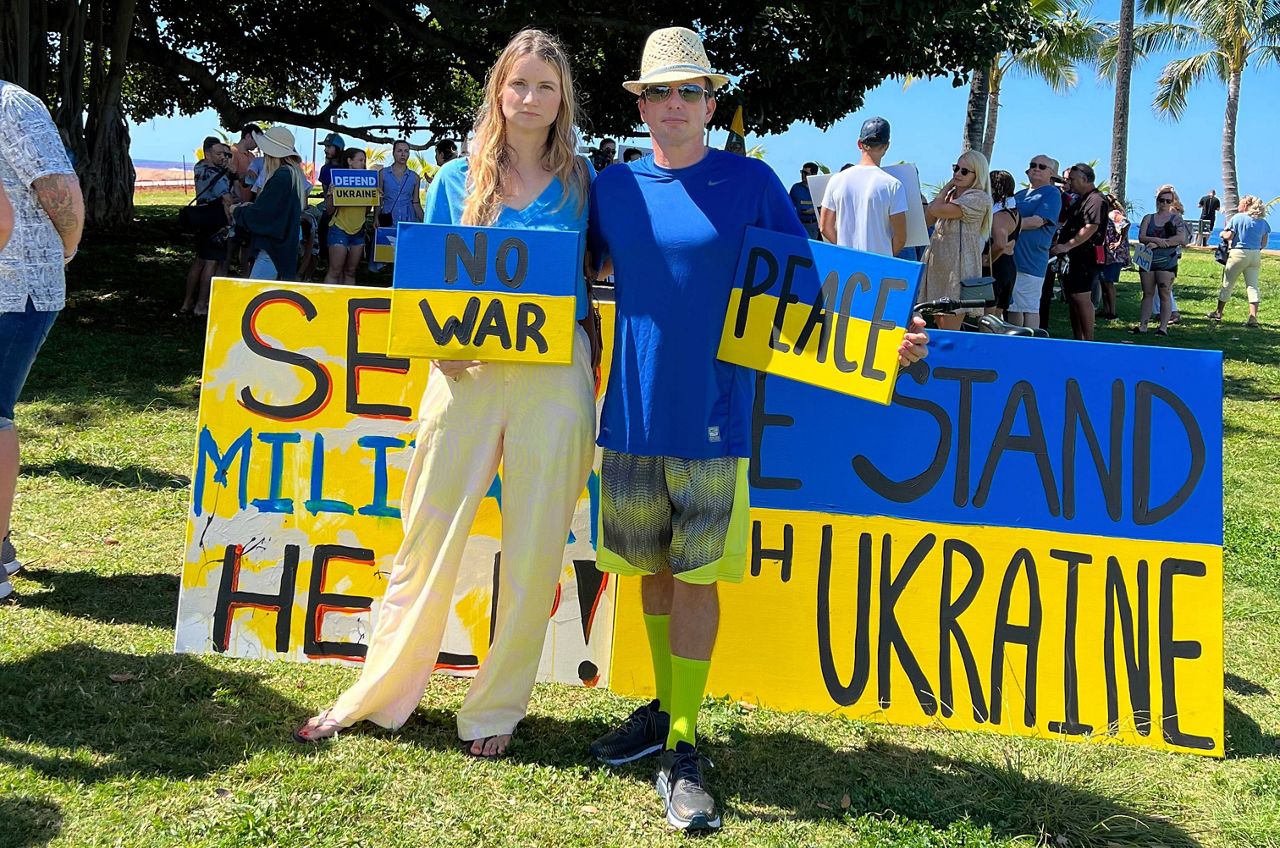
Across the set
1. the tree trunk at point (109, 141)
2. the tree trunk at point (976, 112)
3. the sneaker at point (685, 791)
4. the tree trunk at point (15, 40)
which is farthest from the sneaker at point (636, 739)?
the tree trunk at point (976, 112)

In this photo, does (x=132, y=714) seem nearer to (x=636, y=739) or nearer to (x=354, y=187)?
(x=636, y=739)

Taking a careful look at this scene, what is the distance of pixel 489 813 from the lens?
3207mm

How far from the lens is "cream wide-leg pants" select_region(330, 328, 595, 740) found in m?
3.39

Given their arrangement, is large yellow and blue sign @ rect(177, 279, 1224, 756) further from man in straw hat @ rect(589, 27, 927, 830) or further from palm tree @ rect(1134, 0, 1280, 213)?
palm tree @ rect(1134, 0, 1280, 213)

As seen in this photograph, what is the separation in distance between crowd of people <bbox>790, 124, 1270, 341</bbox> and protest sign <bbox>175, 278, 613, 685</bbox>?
1687mm

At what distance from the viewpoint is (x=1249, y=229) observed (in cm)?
1512

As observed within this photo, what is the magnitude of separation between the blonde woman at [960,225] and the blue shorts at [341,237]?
6.39 m

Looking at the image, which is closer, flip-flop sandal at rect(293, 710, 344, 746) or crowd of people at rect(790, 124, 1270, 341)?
flip-flop sandal at rect(293, 710, 344, 746)

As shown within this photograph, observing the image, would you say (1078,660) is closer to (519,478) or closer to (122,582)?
(519,478)

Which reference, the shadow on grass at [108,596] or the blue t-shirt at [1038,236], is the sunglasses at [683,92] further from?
the blue t-shirt at [1038,236]

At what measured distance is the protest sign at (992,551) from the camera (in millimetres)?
3842

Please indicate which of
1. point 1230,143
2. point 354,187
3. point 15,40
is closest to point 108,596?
point 354,187

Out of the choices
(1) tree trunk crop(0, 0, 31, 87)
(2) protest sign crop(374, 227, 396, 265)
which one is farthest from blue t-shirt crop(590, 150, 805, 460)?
(1) tree trunk crop(0, 0, 31, 87)

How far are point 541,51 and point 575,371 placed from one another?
0.93 metres
